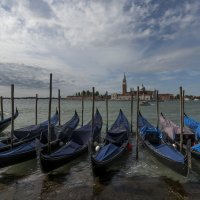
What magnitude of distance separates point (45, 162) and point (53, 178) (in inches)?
28.0

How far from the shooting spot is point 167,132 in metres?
14.1

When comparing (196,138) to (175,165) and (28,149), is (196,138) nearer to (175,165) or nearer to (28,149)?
(175,165)

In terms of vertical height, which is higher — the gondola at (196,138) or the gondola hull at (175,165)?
the gondola at (196,138)

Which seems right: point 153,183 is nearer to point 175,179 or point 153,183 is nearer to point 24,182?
point 175,179

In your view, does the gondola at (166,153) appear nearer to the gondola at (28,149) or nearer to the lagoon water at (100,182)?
the lagoon water at (100,182)

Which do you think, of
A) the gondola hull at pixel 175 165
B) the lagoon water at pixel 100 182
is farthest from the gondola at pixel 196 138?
the gondola hull at pixel 175 165

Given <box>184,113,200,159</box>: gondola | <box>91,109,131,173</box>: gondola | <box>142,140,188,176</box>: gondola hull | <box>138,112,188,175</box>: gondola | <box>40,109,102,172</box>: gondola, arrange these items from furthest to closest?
<box>184,113,200,159</box>: gondola → <box>40,109,102,172</box>: gondola → <box>91,109,131,173</box>: gondola → <box>138,112,188,175</box>: gondola → <box>142,140,188,176</box>: gondola hull

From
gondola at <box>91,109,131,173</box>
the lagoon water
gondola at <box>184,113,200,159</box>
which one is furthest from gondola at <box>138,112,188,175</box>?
gondola at <box>91,109,131,173</box>

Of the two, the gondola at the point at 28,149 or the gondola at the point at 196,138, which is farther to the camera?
the gondola at the point at 196,138

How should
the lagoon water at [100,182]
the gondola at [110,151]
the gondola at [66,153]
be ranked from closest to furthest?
the lagoon water at [100,182], the gondola at [110,151], the gondola at [66,153]

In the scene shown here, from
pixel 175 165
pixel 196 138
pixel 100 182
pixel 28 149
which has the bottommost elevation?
pixel 100 182

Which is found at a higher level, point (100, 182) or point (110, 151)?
point (110, 151)

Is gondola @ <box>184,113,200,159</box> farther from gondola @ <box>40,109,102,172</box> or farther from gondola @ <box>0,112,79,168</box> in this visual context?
gondola @ <box>0,112,79,168</box>

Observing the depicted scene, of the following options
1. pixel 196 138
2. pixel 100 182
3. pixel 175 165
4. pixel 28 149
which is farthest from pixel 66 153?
pixel 196 138
